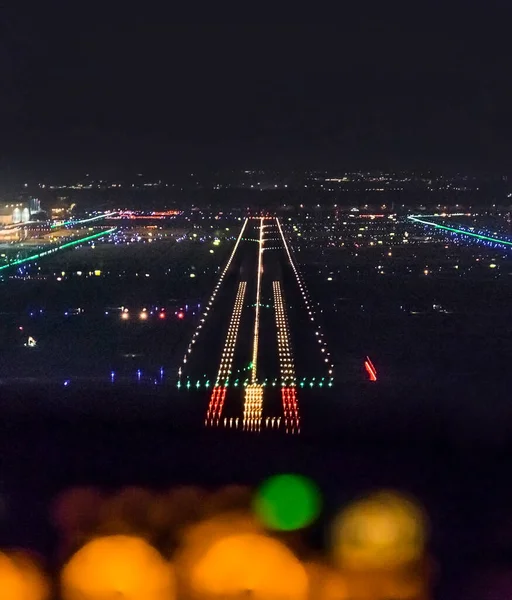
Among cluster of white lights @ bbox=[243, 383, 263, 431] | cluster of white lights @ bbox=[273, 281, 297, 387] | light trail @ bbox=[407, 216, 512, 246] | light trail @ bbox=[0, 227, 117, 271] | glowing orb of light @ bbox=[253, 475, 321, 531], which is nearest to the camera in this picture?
glowing orb of light @ bbox=[253, 475, 321, 531]

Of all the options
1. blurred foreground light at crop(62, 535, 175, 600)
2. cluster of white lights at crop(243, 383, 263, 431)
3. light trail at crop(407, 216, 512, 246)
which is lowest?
light trail at crop(407, 216, 512, 246)

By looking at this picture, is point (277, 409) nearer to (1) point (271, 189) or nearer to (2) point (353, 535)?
(2) point (353, 535)

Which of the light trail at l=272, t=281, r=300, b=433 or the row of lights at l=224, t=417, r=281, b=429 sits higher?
the row of lights at l=224, t=417, r=281, b=429

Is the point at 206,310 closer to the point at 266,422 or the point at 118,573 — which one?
the point at 266,422

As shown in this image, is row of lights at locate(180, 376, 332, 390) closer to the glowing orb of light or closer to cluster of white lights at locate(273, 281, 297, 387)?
cluster of white lights at locate(273, 281, 297, 387)

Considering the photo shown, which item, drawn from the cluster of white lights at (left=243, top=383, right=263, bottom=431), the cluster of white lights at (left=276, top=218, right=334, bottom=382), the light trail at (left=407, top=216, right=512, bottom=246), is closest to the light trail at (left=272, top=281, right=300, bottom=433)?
the cluster of white lights at (left=243, top=383, right=263, bottom=431)

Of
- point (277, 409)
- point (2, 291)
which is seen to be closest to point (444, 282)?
point (2, 291)

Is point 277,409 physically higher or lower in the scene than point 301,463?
lower
